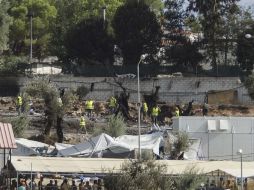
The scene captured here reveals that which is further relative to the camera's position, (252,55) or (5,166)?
(252,55)

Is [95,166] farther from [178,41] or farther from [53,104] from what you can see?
[178,41]

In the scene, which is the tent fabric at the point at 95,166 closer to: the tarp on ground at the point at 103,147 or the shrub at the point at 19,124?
the tarp on ground at the point at 103,147

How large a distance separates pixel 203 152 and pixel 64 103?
1196 cm

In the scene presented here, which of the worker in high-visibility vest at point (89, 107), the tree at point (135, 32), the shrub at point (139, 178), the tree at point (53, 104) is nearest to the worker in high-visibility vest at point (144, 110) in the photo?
the worker in high-visibility vest at point (89, 107)

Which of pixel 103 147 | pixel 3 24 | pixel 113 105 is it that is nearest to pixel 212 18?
pixel 113 105

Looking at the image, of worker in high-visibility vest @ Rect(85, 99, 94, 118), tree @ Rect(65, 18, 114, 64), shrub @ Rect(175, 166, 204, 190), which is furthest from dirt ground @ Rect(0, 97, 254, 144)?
shrub @ Rect(175, 166, 204, 190)

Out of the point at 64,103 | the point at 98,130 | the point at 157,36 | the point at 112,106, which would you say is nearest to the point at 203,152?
the point at 98,130

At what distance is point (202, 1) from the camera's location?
317 feet

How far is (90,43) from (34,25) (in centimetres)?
1473

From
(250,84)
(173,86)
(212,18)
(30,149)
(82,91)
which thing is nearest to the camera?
(30,149)

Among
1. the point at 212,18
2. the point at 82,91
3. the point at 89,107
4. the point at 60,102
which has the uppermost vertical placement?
the point at 212,18

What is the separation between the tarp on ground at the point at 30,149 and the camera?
56.3 m

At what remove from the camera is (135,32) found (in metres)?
94.6

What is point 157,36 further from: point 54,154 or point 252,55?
point 54,154
